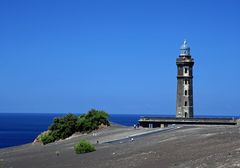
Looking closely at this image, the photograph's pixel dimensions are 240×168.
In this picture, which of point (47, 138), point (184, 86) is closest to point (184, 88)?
point (184, 86)

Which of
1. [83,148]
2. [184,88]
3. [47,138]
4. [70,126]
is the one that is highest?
[184,88]

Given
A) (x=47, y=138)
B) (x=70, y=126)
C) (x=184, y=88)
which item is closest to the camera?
(x=47, y=138)

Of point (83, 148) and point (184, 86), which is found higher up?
point (184, 86)

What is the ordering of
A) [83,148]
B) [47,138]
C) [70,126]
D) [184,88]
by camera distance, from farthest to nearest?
[184,88] < [70,126] < [47,138] < [83,148]

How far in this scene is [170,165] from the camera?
950 inches

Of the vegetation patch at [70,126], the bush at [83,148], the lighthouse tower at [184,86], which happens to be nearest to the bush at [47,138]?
the vegetation patch at [70,126]

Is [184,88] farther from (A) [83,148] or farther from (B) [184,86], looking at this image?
(A) [83,148]

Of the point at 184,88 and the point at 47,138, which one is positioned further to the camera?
the point at 184,88

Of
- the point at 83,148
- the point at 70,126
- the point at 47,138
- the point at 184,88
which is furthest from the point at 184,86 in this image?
the point at 83,148

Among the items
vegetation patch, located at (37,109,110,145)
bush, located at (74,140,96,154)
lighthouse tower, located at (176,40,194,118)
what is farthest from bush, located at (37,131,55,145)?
bush, located at (74,140,96,154)

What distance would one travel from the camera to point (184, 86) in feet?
255

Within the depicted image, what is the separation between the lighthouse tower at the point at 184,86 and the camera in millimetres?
76806

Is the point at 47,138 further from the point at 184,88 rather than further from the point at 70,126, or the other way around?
the point at 184,88

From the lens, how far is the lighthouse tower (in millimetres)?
76806
